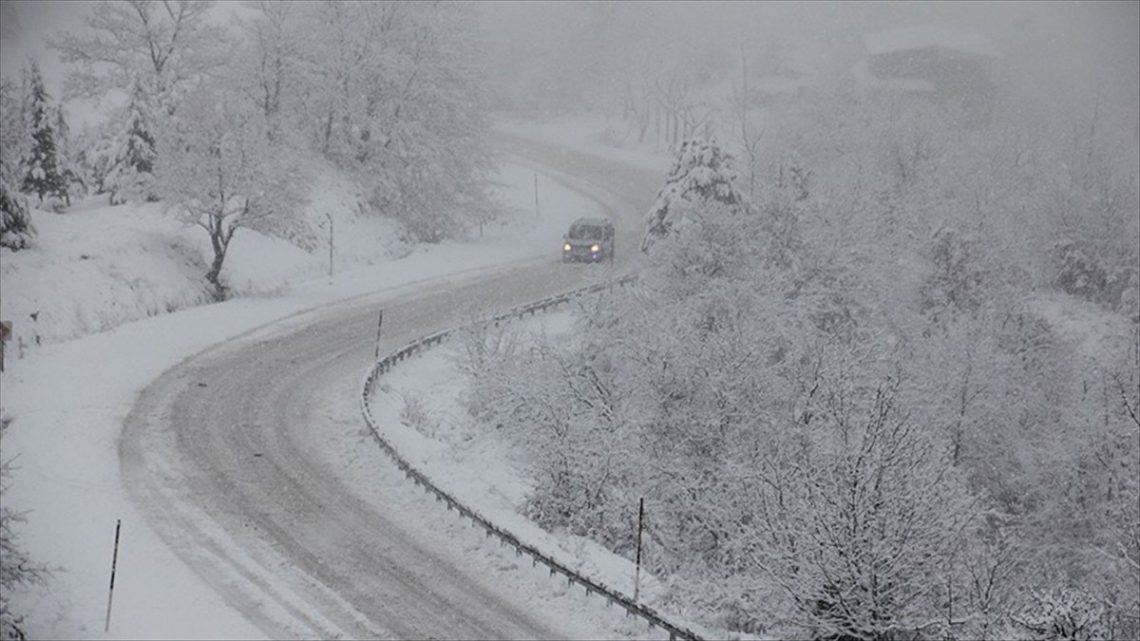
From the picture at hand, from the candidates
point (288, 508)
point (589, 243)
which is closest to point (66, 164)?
point (589, 243)

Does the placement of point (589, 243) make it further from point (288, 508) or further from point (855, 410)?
point (288, 508)

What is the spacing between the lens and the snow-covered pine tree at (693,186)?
34.8m

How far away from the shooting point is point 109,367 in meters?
23.3

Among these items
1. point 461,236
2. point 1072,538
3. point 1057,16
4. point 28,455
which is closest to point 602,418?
point 28,455

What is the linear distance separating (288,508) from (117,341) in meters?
11.0

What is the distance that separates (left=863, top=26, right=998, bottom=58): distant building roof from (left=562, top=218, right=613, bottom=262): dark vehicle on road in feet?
165

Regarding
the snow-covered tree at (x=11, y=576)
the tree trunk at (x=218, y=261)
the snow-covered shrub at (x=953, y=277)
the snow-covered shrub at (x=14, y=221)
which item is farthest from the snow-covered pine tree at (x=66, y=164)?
the snow-covered shrub at (x=953, y=277)

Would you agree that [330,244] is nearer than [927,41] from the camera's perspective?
Yes

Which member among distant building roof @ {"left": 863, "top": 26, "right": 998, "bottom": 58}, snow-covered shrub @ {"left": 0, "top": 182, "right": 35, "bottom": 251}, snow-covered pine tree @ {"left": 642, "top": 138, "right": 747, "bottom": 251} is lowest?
snow-covered shrub @ {"left": 0, "top": 182, "right": 35, "bottom": 251}

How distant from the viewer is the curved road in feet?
46.2

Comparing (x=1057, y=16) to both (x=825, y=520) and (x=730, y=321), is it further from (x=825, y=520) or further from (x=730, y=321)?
(x=825, y=520)

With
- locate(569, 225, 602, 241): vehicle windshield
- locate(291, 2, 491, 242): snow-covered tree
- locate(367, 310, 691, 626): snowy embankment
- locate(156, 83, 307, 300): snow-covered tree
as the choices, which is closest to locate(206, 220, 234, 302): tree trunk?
locate(156, 83, 307, 300): snow-covered tree

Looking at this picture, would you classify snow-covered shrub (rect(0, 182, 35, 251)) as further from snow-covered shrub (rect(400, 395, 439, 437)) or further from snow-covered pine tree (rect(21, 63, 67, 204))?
snow-covered shrub (rect(400, 395, 439, 437))

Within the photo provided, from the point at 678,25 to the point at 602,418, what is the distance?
97715 mm
